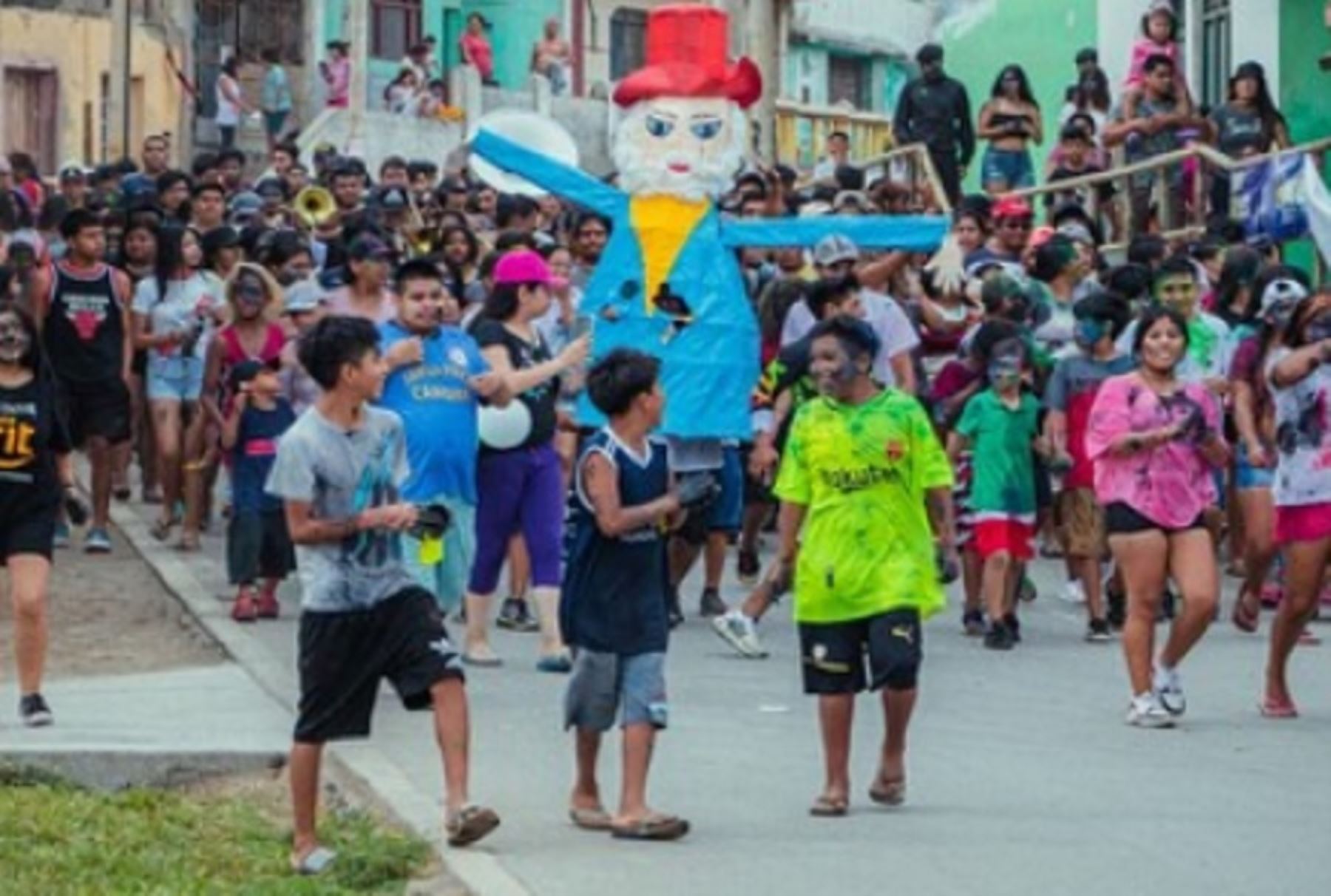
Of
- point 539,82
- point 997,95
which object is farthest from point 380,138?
point 997,95

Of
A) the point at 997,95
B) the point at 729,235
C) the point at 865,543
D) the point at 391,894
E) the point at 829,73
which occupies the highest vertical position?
the point at 829,73

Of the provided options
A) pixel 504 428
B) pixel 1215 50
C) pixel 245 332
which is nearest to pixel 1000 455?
pixel 504 428

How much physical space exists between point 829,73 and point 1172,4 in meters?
27.5

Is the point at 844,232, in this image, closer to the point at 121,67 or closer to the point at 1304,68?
the point at 1304,68

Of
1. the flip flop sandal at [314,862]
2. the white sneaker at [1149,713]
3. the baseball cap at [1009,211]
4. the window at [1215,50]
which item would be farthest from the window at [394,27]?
the flip flop sandal at [314,862]

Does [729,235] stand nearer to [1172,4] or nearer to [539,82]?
[1172,4]

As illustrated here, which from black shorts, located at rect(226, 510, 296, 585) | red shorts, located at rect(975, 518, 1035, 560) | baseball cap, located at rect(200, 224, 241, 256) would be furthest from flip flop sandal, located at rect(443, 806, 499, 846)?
baseball cap, located at rect(200, 224, 241, 256)

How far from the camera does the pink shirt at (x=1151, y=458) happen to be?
14484mm

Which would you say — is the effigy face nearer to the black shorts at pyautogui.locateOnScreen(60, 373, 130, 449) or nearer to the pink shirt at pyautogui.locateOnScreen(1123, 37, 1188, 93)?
the black shorts at pyautogui.locateOnScreen(60, 373, 130, 449)

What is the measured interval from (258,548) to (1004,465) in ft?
11.4

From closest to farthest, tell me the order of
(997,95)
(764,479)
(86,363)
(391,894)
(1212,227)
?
(391,894), (764,479), (86,363), (1212,227), (997,95)

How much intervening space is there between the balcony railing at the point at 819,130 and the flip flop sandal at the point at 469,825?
2544 centimetres

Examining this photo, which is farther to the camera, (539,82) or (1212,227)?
(539,82)

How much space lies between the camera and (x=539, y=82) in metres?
48.3
